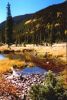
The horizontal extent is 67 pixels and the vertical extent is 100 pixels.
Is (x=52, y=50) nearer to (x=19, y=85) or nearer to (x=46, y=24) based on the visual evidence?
(x=19, y=85)

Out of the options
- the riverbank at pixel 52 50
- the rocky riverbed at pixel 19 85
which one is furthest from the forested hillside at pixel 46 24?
the rocky riverbed at pixel 19 85

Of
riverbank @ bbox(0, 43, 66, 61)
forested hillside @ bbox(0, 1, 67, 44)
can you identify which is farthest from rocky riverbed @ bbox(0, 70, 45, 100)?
forested hillside @ bbox(0, 1, 67, 44)

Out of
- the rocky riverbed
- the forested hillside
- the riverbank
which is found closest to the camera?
the rocky riverbed

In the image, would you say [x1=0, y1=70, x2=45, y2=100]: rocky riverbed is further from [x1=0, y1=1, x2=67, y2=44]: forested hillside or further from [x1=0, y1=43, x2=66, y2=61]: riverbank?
[x1=0, y1=1, x2=67, y2=44]: forested hillside

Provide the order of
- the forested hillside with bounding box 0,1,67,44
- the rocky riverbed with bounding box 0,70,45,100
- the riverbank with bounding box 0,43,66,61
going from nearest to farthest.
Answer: the rocky riverbed with bounding box 0,70,45,100, the riverbank with bounding box 0,43,66,61, the forested hillside with bounding box 0,1,67,44

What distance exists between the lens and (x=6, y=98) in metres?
19.0

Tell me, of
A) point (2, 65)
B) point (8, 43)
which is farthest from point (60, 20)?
point (2, 65)

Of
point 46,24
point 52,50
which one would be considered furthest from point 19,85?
point 46,24

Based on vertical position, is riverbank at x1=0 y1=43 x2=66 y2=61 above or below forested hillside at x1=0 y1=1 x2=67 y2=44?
below

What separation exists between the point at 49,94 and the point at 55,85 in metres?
0.77

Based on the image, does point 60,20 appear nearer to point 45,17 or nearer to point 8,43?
point 45,17

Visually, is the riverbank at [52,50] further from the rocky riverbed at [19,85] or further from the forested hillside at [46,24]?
the forested hillside at [46,24]

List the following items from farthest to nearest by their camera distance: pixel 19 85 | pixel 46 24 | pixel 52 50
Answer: pixel 46 24 → pixel 52 50 → pixel 19 85

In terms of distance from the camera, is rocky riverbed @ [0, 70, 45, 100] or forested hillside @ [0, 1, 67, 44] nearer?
rocky riverbed @ [0, 70, 45, 100]
